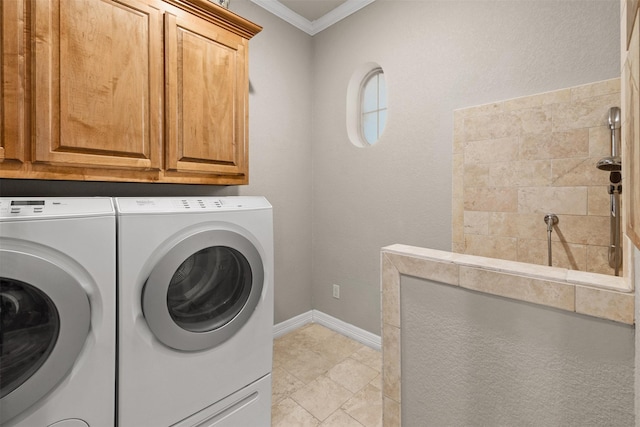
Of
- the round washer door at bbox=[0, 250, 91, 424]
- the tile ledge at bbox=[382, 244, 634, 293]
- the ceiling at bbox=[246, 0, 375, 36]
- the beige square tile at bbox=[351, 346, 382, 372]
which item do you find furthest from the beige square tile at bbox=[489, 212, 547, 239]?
the round washer door at bbox=[0, 250, 91, 424]

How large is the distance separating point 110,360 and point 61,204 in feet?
1.90

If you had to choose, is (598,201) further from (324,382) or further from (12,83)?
(12,83)

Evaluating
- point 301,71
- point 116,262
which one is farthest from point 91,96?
point 301,71

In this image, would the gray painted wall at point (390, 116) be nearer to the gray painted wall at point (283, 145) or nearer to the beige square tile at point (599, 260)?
the gray painted wall at point (283, 145)

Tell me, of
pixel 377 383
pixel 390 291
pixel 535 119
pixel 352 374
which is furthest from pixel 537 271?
pixel 352 374

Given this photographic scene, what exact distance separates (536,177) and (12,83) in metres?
2.34

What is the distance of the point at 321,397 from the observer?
1.76 meters

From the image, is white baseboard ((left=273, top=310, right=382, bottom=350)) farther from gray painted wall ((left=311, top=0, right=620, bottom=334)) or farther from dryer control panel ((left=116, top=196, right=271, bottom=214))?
dryer control panel ((left=116, top=196, right=271, bottom=214))

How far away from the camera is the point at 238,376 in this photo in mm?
1407

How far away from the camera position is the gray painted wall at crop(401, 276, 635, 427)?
0.77m

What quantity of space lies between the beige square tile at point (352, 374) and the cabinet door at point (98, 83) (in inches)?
65.5

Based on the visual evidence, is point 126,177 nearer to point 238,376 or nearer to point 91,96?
point 91,96

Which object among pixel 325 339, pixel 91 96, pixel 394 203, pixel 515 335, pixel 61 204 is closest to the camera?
pixel 515 335

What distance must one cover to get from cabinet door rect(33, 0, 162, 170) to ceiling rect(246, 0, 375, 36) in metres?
1.22
